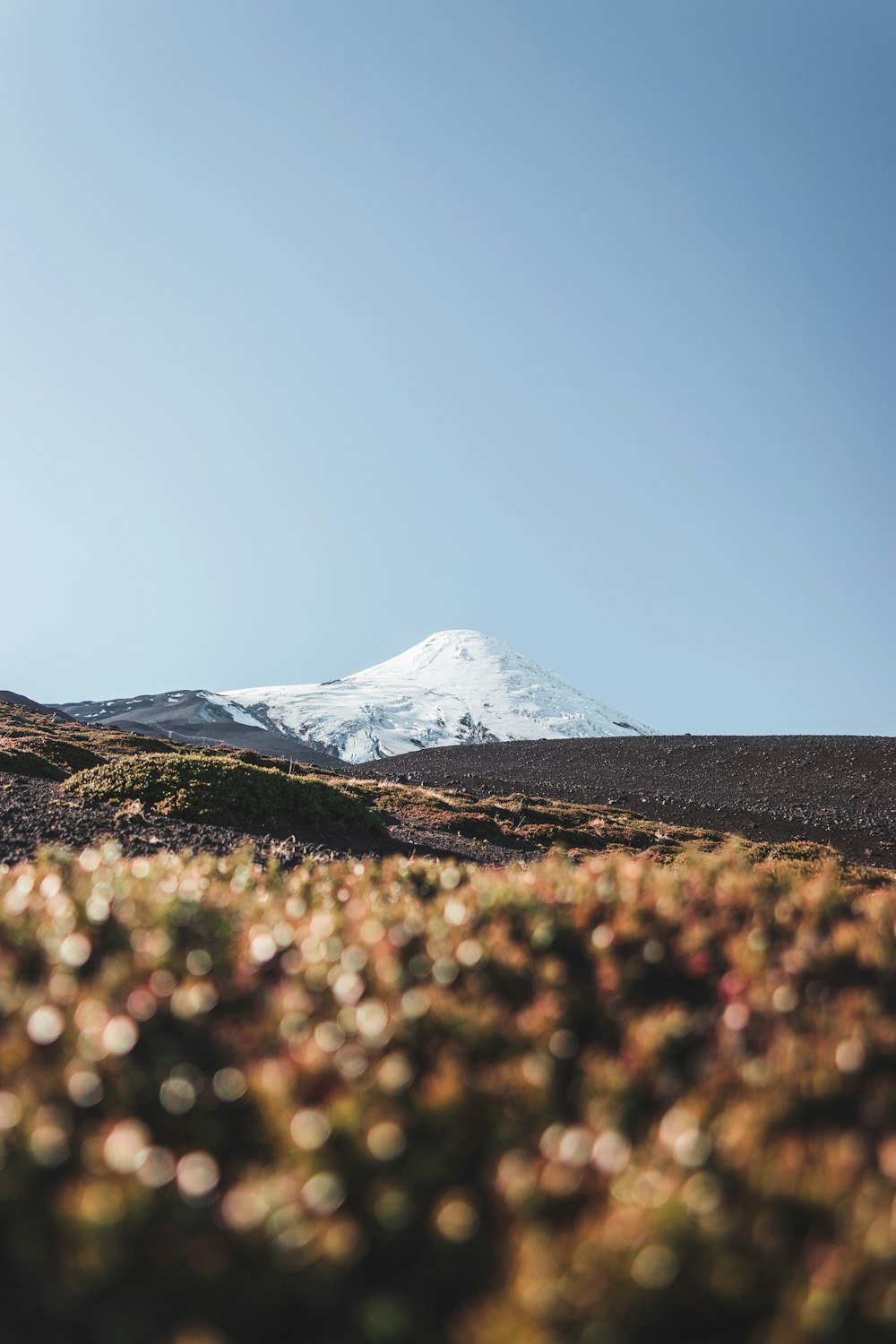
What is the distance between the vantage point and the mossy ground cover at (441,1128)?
2.51m

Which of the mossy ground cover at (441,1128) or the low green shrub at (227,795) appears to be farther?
the low green shrub at (227,795)

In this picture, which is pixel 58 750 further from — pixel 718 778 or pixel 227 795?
pixel 718 778

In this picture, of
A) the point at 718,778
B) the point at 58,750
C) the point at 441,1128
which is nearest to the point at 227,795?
the point at 58,750

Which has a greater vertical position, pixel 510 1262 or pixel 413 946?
pixel 413 946

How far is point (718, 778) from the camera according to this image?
5616 cm

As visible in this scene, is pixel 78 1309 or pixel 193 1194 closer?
pixel 78 1309

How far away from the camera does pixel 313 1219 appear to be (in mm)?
2709

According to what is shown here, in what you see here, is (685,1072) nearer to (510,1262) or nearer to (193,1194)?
(510,1262)

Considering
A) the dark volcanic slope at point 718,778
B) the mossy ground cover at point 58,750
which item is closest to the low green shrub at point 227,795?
the mossy ground cover at point 58,750

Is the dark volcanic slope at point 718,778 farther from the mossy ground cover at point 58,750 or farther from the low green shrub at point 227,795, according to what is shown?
the low green shrub at point 227,795

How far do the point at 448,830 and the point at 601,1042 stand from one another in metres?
20.6

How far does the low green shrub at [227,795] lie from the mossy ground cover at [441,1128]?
37.2ft

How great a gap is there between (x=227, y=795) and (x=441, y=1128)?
50.2 ft

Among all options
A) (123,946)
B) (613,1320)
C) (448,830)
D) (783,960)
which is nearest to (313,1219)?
(613,1320)
